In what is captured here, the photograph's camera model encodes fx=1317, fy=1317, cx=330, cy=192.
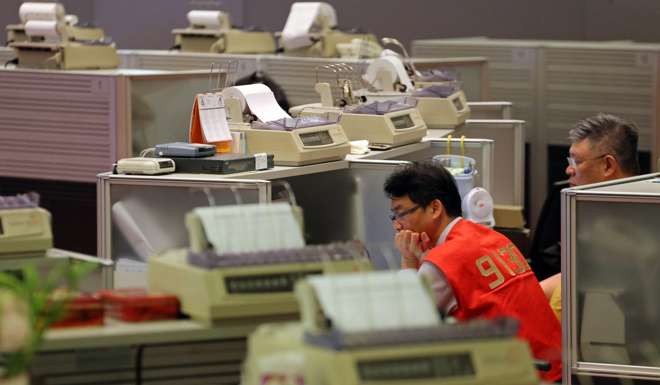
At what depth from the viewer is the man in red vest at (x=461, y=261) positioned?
145 inches

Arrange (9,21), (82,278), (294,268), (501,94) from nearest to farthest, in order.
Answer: (294,268) → (82,278) → (501,94) → (9,21)

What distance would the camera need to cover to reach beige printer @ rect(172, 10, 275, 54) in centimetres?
766

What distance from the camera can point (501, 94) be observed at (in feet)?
25.7

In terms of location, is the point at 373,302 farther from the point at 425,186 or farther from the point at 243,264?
the point at 425,186

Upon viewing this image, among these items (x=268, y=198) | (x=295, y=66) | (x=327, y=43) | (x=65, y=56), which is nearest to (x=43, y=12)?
(x=65, y=56)

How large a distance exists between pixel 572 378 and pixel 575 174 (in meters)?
1.19

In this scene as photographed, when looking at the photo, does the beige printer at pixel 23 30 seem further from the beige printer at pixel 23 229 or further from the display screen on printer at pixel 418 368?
the display screen on printer at pixel 418 368

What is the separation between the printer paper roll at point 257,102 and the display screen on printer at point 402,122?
501 millimetres

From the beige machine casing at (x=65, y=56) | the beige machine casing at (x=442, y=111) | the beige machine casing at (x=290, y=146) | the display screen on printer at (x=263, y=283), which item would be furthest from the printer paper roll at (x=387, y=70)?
the display screen on printer at (x=263, y=283)

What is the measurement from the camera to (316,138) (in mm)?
4703

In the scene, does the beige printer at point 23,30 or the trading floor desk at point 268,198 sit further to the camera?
the beige printer at point 23,30

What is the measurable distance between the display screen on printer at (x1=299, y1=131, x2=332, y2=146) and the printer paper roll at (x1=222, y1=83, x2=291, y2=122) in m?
0.20

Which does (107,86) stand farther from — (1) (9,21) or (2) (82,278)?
(1) (9,21)

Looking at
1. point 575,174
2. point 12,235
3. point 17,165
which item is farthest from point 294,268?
point 17,165
